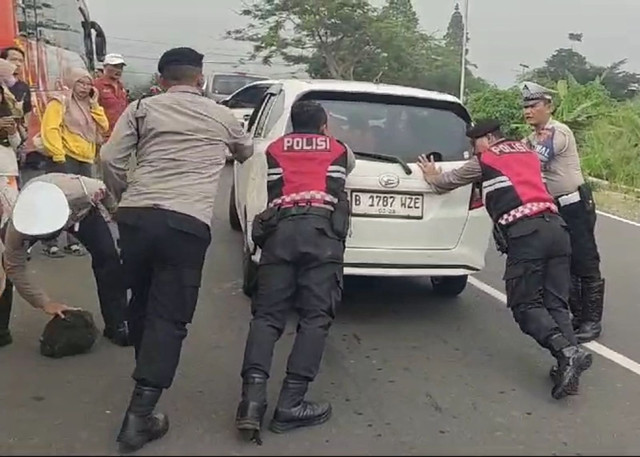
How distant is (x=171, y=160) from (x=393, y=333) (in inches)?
98.1

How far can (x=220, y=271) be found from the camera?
810cm

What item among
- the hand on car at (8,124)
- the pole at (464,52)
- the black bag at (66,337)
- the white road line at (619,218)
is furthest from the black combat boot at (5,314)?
the pole at (464,52)

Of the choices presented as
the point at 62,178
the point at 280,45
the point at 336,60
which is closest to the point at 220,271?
the point at 62,178

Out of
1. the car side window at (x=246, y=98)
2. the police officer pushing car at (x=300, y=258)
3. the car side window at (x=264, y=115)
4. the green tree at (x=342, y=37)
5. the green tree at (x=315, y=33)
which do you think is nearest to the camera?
the police officer pushing car at (x=300, y=258)

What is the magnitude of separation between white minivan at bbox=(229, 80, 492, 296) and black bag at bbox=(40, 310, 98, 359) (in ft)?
4.09

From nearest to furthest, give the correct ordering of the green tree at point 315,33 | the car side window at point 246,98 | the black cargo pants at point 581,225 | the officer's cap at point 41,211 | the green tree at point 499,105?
the officer's cap at point 41,211, the black cargo pants at point 581,225, the car side window at point 246,98, the green tree at point 499,105, the green tree at point 315,33

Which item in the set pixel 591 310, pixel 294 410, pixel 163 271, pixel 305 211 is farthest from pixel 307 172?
pixel 591 310

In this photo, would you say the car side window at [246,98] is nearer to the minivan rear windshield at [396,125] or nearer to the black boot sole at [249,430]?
the minivan rear windshield at [396,125]

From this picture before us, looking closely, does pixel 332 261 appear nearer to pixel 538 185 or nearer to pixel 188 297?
pixel 188 297

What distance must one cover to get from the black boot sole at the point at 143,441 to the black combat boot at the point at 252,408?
0.36 m

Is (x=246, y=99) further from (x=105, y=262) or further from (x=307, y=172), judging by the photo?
(x=307, y=172)

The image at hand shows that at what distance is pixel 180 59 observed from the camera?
4.45 meters

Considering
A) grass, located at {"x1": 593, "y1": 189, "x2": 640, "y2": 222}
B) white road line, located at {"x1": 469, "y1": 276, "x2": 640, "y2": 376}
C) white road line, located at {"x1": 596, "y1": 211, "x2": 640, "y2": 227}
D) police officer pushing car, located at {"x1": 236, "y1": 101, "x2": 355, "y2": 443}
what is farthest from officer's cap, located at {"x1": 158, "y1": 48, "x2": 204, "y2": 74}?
grass, located at {"x1": 593, "y1": 189, "x2": 640, "y2": 222}

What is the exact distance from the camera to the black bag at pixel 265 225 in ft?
15.5
